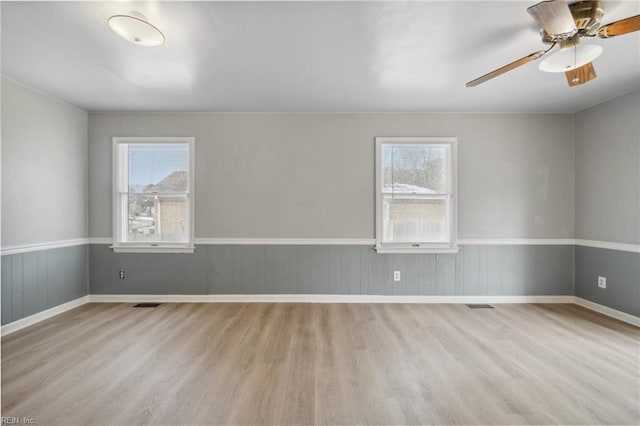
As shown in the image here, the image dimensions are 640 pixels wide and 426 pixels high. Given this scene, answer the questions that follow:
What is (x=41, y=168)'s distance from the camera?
10.7ft

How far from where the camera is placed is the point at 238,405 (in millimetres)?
1803

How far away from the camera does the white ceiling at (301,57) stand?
6.20ft

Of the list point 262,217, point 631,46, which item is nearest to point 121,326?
point 262,217

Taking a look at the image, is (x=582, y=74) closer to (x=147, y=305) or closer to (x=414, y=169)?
(x=414, y=169)

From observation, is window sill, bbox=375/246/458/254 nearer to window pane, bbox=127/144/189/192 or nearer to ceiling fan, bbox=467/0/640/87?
ceiling fan, bbox=467/0/640/87

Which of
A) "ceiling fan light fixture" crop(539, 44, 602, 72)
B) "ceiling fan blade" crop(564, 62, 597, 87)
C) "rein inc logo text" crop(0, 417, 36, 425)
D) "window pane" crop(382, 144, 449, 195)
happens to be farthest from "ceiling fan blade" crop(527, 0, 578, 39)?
"rein inc logo text" crop(0, 417, 36, 425)

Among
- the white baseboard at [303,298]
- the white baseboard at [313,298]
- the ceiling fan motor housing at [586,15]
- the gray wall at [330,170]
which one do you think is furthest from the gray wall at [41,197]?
the ceiling fan motor housing at [586,15]

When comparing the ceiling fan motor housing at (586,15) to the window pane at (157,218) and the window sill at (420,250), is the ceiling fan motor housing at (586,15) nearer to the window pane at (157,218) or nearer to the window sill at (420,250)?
the window sill at (420,250)

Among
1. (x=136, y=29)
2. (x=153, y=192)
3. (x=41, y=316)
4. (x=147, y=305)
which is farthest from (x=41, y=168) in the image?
(x=136, y=29)

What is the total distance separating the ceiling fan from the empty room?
14 mm

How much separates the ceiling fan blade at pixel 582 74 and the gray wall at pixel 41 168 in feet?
17.1

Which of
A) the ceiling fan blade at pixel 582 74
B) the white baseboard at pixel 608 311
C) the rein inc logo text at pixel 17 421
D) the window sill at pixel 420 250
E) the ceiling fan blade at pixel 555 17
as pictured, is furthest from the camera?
the window sill at pixel 420 250

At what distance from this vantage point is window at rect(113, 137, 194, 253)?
3895 mm

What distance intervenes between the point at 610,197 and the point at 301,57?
13.0 ft
